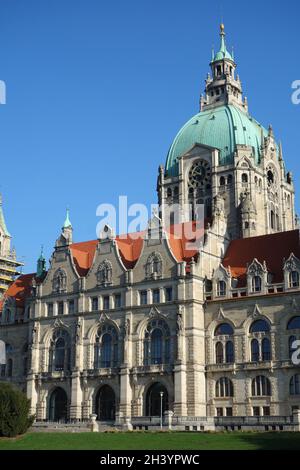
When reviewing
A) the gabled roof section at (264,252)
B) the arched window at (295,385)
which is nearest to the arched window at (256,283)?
the gabled roof section at (264,252)

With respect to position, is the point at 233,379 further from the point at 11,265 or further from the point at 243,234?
the point at 11,265

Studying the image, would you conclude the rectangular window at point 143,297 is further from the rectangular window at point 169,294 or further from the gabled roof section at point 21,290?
the gabled roof section at point 21,290

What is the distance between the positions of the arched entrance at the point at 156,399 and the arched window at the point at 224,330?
8.17m

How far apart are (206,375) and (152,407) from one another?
6800 millimetres

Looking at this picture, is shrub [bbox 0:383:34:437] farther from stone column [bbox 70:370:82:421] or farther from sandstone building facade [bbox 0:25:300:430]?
stone column [bbox 70:370:82:421]

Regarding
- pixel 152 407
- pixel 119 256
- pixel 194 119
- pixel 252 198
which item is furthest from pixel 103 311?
pixel 194 119

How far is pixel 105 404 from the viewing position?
83562mm

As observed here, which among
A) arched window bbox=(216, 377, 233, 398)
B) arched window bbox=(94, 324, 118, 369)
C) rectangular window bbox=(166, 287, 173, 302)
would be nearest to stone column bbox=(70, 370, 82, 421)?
arched window bbox=(94, 324, 118, 369)

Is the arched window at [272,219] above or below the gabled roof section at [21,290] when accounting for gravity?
above

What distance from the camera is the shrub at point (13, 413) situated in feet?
185

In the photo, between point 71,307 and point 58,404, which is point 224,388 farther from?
point 71,307

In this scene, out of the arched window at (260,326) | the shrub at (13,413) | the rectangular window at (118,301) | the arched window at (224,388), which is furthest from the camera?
the rectangular window at (118,301)
